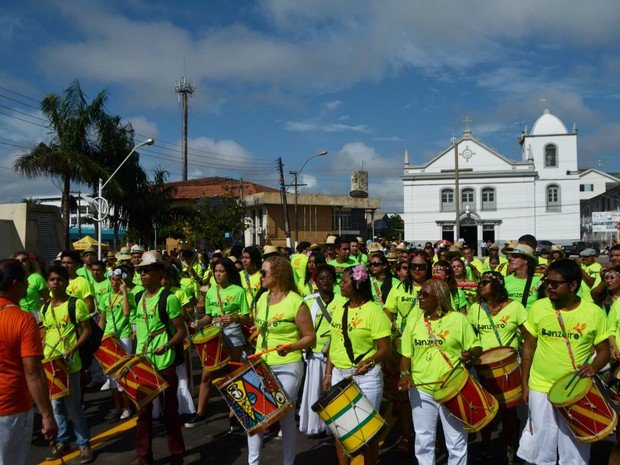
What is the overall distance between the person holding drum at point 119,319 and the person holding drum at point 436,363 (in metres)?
3.84

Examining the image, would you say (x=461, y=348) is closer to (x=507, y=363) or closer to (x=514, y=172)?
(x=507, y=363)

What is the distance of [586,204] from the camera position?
7594 cm

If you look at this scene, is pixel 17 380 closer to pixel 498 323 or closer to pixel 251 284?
pixel 498 323

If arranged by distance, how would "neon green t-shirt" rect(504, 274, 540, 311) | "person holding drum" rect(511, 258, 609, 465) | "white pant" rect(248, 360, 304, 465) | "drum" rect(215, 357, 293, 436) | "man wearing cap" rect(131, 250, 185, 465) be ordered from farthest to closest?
"neon green t-shirt" rect(504, 274, 540, 311) < "man wearing cap" rect(131, 250, 185, 465) < "white pant" rect(248, 360, 304, 465) < "drum" rect(215, 357, 293, 436) < "person holding drum" rect(511, 258, 609, 465)

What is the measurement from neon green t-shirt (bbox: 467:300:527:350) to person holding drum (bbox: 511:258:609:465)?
94 cm

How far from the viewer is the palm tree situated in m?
24.8

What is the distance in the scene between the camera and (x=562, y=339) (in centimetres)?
453

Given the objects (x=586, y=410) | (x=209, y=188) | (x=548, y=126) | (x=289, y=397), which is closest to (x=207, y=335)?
(x=289, y=397)

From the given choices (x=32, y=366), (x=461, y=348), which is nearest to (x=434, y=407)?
(x=461, y=348)

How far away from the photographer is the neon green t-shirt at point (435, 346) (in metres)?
4.68

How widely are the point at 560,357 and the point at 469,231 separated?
57.4 m

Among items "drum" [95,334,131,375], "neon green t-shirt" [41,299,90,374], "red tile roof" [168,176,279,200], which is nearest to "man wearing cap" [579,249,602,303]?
"drum" [95,334,131,375]

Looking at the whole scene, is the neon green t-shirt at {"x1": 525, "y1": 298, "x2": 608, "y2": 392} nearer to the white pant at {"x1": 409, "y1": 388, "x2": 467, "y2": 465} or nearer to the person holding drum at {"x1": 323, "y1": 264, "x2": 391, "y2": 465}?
the white pant at {"x1": 409, "y1": 388, "x2": 467, "y2": 465}

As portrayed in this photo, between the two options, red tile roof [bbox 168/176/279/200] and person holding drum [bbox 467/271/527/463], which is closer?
person holding drum [bbox 467/271/527/463]
